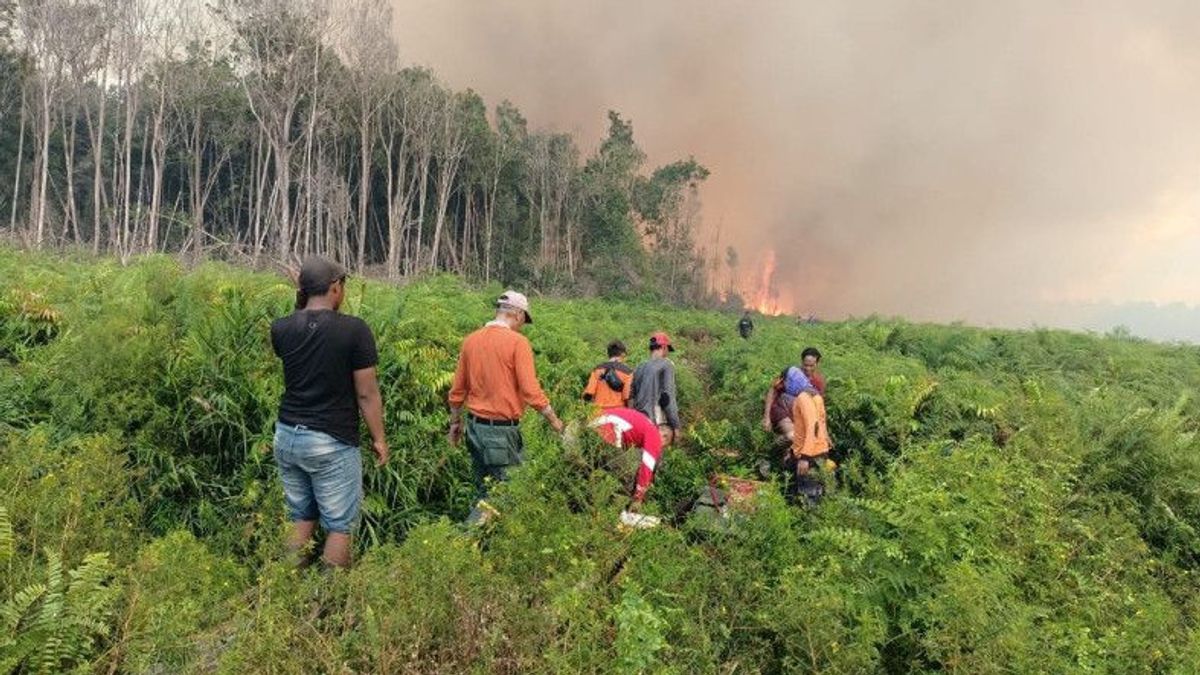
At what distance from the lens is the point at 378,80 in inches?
1394

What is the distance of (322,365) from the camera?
12.8ft

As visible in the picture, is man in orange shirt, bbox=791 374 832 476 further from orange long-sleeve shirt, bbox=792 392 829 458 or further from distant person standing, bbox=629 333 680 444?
distant person standing, bbox=629 333 680 444

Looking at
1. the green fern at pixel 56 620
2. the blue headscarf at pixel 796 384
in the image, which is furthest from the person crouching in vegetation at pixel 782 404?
the green fern at pixel 56 620

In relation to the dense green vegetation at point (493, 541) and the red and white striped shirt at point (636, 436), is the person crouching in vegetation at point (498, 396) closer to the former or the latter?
the dense green vegetation at point (493, 541)

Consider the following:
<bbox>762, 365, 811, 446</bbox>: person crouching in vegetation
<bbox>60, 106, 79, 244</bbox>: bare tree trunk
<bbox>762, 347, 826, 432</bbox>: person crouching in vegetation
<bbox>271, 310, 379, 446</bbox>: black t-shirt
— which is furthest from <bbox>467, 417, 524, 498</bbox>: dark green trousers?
<bbox>60, 106, 79, 244</bbox>: bare tree trunk

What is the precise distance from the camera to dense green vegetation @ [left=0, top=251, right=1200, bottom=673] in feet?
9.61

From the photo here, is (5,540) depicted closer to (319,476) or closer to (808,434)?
(319,476)

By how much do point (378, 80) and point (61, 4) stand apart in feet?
42.9

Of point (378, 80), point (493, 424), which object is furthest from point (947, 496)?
point (378, 80)

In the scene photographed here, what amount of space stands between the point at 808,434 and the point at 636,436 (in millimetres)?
2615

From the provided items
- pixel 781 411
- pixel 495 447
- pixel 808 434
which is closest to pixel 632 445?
pixel 495 447

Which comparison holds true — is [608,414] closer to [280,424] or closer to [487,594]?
[487,594]

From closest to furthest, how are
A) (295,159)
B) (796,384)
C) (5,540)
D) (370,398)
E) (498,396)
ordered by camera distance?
(5,540) < (370,398) < (498,396) < (796,384) < (295,159)

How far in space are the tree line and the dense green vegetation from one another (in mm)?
14835
